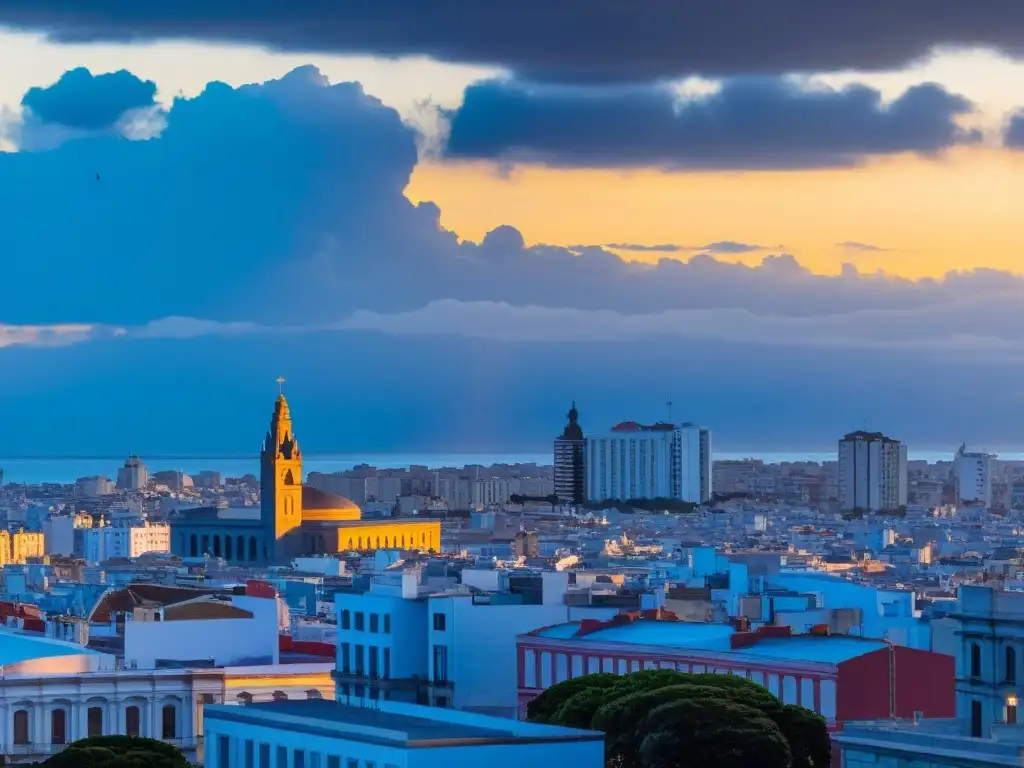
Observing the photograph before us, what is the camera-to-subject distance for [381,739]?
36969 millimetres

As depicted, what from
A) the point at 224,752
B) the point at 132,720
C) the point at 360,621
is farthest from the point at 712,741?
the point at 360,621

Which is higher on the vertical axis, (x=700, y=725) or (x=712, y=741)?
(x=700, y=725)

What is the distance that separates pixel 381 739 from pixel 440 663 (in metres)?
27.2

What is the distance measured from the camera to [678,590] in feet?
265

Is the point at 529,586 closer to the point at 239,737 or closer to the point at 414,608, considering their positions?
the point at 414,608

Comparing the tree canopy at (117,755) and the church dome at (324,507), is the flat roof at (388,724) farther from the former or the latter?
the church dome at (324,507)

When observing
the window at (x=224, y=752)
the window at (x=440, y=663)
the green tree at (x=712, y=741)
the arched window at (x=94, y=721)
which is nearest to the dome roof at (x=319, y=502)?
the window at (x=440, y=663)

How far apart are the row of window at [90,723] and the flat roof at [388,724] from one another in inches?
463

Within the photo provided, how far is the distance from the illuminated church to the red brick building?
4075 inches

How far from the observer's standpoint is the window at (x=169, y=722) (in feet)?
183

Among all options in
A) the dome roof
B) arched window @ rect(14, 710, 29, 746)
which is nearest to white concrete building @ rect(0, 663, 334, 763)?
arched window @ rect(14, 710, 29, 746)

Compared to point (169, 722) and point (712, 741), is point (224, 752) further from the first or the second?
point (169, 722)

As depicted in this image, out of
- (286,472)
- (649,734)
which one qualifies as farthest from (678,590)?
(286,472)

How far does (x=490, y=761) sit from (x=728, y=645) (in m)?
21.8
